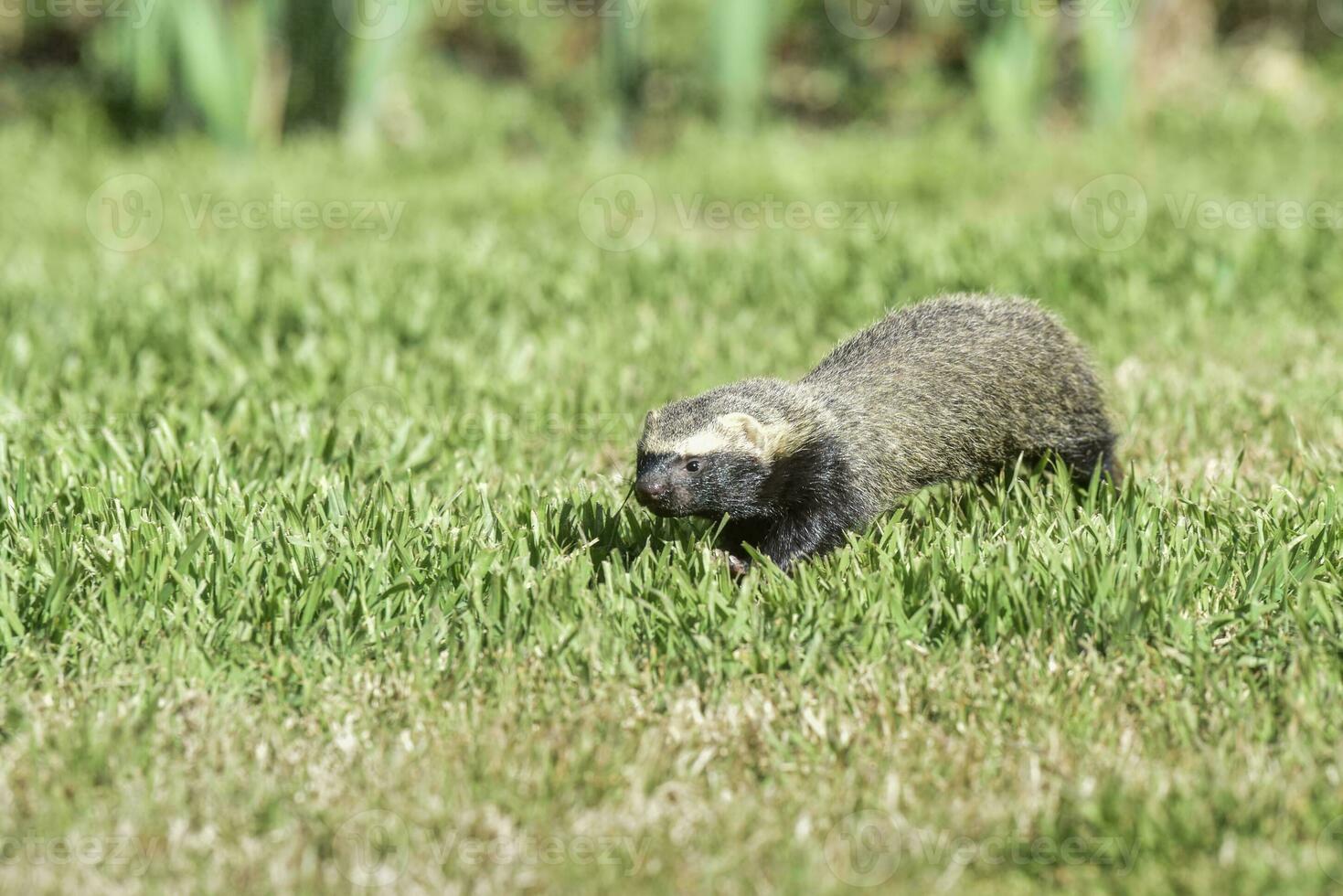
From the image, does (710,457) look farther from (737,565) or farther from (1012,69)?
(1012,69)

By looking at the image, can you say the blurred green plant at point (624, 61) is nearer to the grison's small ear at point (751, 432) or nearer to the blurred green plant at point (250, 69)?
the blurred green plant at point (250, 69)

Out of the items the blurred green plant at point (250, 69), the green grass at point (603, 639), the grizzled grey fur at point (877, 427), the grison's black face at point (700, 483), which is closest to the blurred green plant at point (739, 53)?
the blurred green plant at point (250, 69)

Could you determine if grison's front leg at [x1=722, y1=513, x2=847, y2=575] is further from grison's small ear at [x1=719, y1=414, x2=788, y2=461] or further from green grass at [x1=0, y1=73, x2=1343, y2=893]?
grison's small ear at [x1=719, y1=414, x2=788, y2=461]

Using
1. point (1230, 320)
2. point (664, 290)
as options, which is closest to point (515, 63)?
point (664, 290)

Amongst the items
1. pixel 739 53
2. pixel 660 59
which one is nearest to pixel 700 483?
pixel 739 53

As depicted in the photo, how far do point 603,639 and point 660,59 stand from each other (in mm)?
11271

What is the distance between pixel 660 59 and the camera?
13773 mm

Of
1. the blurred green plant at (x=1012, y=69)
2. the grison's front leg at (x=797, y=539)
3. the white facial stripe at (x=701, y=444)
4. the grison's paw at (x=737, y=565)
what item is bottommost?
the grison's paw at (x=737, y=565)

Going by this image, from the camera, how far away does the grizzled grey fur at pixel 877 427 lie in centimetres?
379

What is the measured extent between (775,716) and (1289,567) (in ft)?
4.77

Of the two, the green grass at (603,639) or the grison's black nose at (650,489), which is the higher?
the grison's black nose at (650,489)

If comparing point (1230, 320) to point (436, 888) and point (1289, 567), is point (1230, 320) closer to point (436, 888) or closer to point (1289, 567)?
point (1289, 567)

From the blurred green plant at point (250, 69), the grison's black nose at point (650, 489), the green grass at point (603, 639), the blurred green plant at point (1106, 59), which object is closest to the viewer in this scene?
the green grass at point (603, 639)

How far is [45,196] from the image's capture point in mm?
9695
